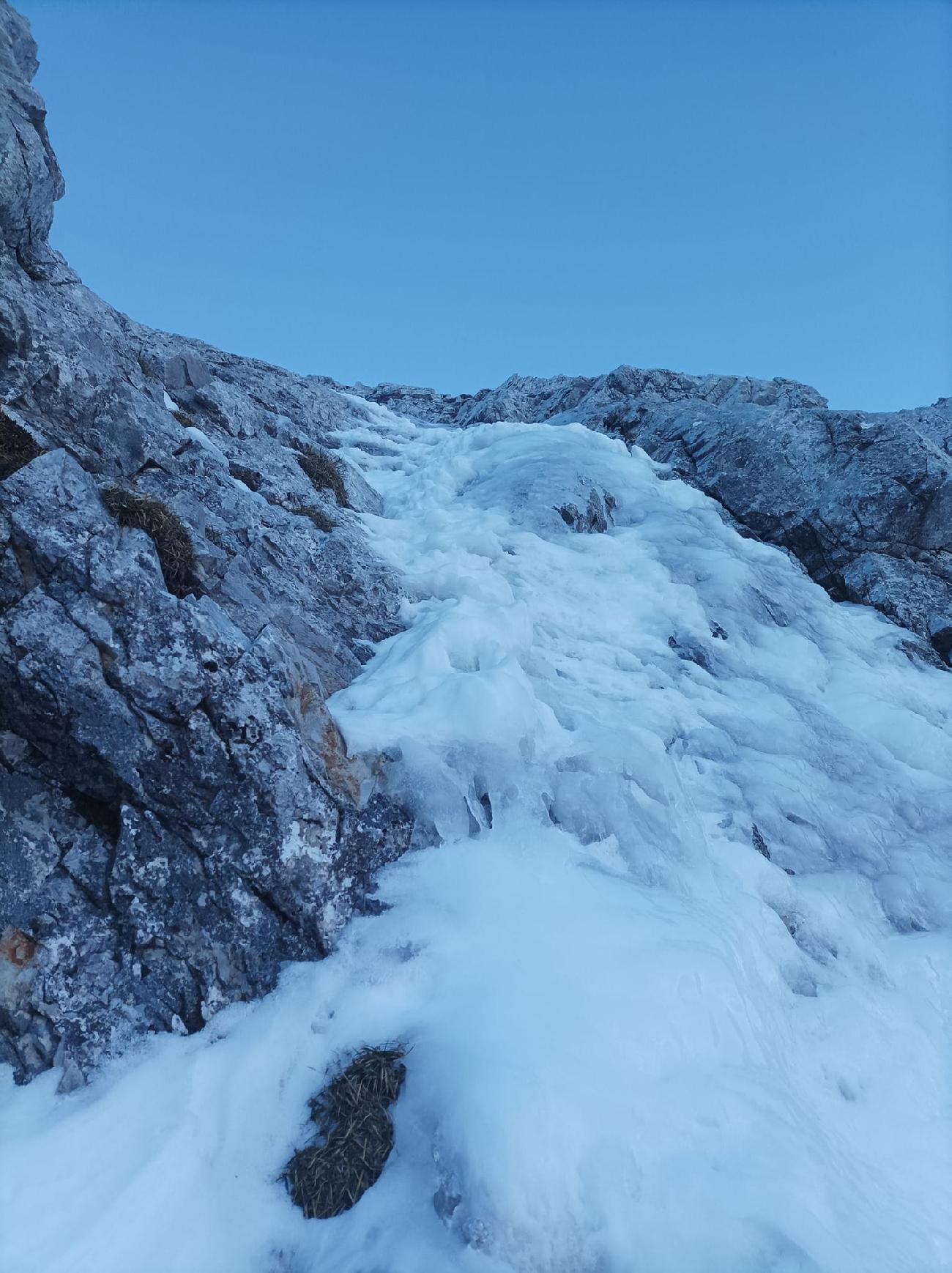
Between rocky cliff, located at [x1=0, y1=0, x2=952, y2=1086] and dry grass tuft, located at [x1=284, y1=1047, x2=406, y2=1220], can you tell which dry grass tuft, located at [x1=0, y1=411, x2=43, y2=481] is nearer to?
rocky cliff, located at [x1=0, y1=0, x2=952, y2=1086]

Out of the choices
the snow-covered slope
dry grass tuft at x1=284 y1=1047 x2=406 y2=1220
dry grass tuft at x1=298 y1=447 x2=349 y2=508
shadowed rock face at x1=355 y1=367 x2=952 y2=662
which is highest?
shadowed rock face at x1=355 y1=367 x2=952 y2=662

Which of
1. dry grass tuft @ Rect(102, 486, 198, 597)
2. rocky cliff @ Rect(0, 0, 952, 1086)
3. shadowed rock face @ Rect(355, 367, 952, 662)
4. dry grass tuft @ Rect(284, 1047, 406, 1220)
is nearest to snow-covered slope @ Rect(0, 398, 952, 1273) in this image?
dry grass tuft @ Rect(284, 1047, 406, 1220)

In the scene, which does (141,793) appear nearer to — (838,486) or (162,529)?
(162,529)

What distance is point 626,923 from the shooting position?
758 cm

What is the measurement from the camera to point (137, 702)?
7090mm

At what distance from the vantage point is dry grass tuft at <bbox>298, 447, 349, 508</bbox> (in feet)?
57.6

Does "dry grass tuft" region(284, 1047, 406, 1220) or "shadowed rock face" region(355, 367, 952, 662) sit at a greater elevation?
"shadowed rock face" region(355, 367, 952, 662)

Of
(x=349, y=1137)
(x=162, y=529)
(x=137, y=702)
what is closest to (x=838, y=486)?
(x=162, y=529)

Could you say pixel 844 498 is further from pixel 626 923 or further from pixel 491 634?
pixel 626 923

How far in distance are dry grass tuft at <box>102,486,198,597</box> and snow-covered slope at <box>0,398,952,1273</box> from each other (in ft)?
8.70

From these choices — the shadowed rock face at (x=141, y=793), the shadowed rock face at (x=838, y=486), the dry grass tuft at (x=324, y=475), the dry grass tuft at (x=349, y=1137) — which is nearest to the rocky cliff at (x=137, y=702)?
the shadowed rock face at (x=141, y=793)

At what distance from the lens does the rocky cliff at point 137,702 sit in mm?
6562

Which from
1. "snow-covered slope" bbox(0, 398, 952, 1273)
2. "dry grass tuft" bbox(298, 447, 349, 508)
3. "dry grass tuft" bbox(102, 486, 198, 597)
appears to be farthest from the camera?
"dry grass tuft" bbox(298, 447, 349, 508)

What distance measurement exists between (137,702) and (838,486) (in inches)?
797
